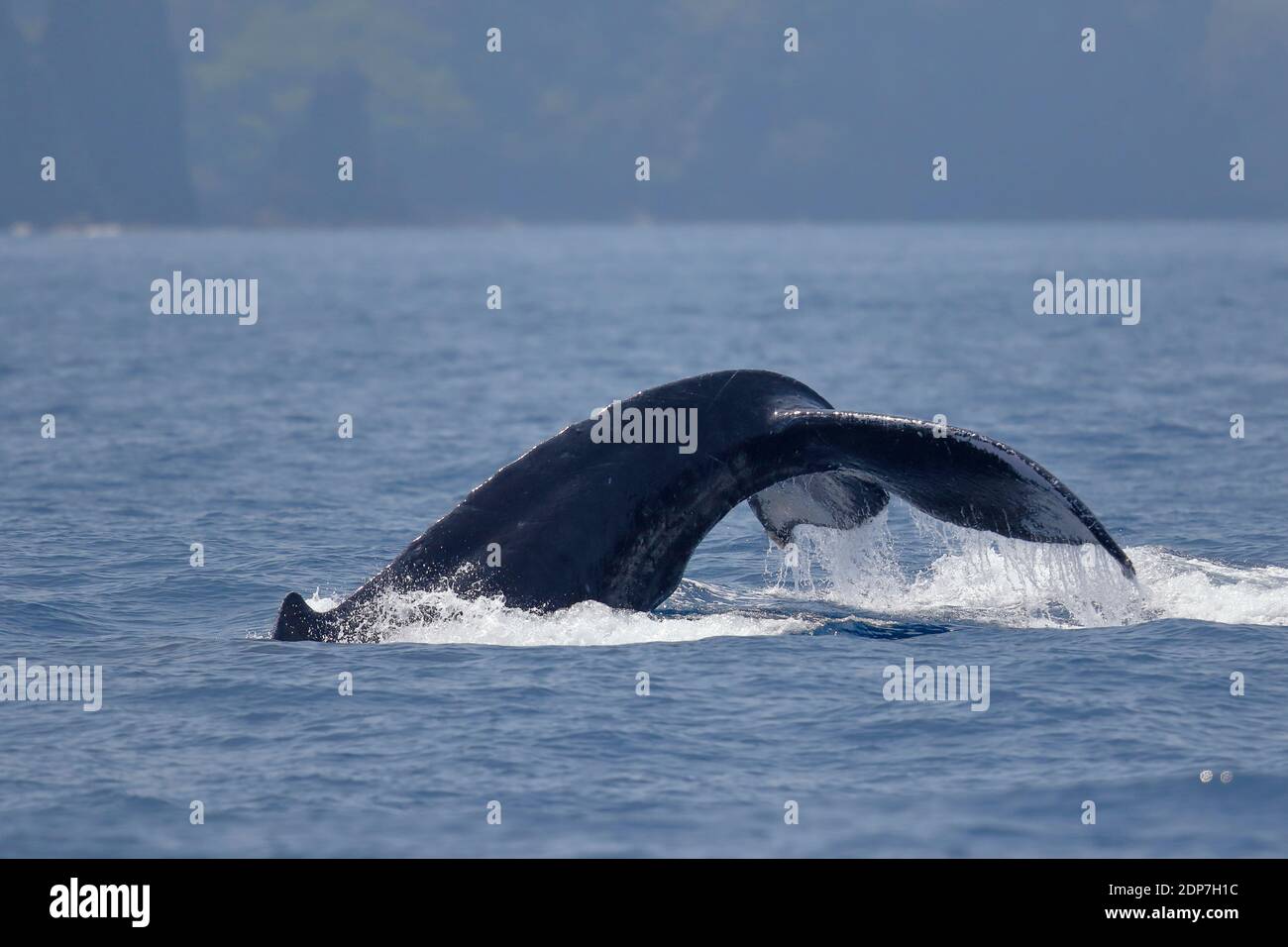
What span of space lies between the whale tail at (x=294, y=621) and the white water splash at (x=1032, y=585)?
3.56 metres

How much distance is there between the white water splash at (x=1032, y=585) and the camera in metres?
13.0

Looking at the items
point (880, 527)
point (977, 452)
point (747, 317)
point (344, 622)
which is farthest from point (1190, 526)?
point (747, 317)

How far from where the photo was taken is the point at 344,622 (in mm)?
12461

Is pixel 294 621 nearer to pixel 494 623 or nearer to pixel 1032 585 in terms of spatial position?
pixel 494 623

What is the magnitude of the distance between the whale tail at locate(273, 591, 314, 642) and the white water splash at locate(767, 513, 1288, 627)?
11.7ft

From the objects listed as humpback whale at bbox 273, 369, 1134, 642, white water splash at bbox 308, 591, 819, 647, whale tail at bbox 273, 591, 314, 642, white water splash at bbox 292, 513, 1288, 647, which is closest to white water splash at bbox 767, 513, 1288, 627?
white water splash at bbox 292, 513, 1288, 647

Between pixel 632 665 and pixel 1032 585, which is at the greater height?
pixel 1032 585

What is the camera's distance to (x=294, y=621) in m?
12.6

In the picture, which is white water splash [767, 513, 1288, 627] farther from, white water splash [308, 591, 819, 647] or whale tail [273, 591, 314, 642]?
whale tail [273, 591, 314, 642]

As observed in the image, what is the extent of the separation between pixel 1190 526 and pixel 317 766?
1082 cm

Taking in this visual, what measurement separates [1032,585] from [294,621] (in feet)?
19.0

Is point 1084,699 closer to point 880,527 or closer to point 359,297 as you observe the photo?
point 880,527

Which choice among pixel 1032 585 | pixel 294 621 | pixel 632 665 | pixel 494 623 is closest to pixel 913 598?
pixel 1032 585

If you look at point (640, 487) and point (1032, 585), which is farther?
point (1032, 585)
